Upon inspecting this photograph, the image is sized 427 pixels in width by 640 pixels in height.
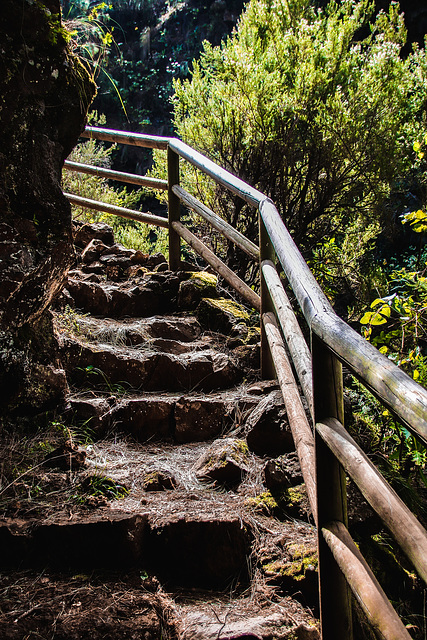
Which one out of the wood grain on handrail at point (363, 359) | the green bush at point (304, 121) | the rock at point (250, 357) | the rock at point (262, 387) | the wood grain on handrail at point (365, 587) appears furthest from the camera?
the green bush at point (304, 121)

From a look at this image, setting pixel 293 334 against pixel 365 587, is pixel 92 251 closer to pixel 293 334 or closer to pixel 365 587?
pixel 293 334

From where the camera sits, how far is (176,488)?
1.90 meters

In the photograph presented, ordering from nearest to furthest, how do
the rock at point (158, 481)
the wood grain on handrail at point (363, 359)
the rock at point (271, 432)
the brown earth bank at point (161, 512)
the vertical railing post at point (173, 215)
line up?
1. the wood grain on handrail at point (363, 359)
2. the brown earth bank at point (161, 512)
3. the rock at point (158, 481)
4. the rock at point (271, 432)
5. the vertical railing post at point (173, 215)

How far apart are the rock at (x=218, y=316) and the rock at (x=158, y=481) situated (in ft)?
4.92

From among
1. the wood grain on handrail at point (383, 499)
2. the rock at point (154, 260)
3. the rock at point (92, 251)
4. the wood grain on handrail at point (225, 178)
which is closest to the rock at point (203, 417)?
the wood grain on handrail at point (225, 178)

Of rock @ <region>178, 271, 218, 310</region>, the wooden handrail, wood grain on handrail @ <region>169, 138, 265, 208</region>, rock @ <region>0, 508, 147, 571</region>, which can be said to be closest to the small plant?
rock @ <region>0, 508, 147, 571</region>

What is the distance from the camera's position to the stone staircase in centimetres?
138

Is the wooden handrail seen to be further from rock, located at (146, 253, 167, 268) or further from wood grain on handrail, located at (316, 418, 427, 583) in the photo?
wood grain on handrail, located at (316, 418, 427, 583)

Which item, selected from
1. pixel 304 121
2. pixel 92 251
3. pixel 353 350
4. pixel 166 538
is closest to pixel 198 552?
pixel 166 538

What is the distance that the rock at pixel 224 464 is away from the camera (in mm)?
1944

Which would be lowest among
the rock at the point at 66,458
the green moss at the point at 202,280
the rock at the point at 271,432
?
the rock at the point at 66,458

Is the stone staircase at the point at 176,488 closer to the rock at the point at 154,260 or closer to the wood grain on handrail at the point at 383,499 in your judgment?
the wood grain on handrail at the point at 383,499

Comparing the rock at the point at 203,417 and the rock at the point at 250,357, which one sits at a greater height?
the rock at the point at 250,357

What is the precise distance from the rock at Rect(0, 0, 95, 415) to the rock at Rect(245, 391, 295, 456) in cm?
89
